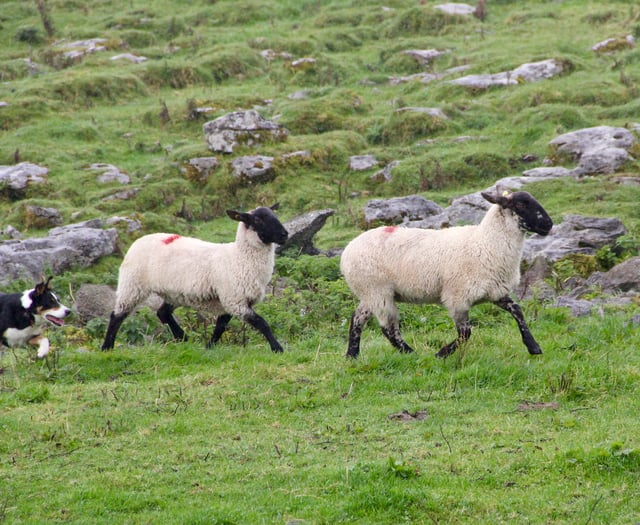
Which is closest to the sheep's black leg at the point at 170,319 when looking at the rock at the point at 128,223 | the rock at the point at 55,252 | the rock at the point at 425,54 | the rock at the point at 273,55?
the rock at the point at 55,252

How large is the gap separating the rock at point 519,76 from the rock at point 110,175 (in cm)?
Result: 1101

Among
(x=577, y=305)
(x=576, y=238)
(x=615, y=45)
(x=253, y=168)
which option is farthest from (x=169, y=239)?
(x=615, y=45)

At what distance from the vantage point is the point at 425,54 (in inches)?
1309

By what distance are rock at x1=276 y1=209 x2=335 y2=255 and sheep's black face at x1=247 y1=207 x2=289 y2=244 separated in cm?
425

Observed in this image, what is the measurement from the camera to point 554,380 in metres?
10.1

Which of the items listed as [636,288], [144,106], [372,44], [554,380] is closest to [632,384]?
[554,380]

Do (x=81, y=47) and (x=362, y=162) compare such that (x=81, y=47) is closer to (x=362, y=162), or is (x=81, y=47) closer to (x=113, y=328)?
(x=362, y=162)

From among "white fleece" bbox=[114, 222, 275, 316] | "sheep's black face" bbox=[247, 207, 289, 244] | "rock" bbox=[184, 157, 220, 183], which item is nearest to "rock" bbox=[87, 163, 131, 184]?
"rock" bbox=[184, 157, 220, 183]

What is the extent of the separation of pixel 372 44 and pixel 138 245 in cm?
2452

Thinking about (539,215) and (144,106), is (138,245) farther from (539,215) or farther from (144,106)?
(144,106)

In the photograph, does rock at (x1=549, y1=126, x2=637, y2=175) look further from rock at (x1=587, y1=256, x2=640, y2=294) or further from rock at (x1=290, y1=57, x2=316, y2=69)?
rock at (x1=290, y1=57, x2=316, y2=69)

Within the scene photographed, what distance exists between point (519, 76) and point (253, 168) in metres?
9.87

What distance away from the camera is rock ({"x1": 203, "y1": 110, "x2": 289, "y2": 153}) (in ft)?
81.0

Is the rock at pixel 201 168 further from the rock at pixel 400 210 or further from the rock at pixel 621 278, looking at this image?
the rock at pixel 621 278
